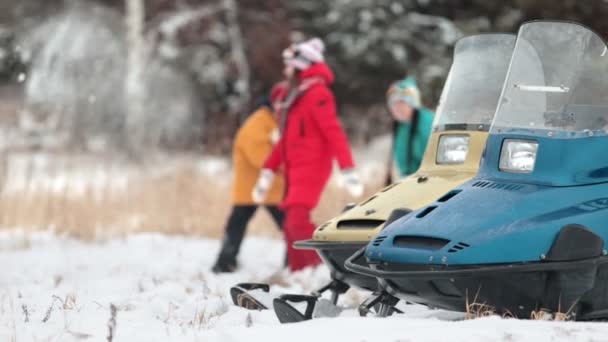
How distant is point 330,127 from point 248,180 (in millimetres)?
1444

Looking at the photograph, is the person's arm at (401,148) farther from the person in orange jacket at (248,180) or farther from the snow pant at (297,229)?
the snow pant at (297,229)

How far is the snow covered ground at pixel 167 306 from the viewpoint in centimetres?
412

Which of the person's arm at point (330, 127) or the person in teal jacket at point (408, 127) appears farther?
the person in teal jacket at point (408, 127)

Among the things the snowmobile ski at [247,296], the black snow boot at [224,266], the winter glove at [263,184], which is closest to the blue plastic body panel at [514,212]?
the snowmobile ski at [247,296]

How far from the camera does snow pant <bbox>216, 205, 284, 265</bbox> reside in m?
9.00

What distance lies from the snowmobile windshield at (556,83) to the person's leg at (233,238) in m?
4.37

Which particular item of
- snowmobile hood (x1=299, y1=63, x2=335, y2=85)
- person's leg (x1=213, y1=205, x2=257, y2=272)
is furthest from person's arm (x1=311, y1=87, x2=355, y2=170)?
person's leg (x1=213, y1=205, x2=257, y2=272)

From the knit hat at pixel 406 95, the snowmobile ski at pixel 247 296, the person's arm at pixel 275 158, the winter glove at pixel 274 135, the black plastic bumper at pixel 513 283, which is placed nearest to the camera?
the black plastic bumper at pixel 513 283

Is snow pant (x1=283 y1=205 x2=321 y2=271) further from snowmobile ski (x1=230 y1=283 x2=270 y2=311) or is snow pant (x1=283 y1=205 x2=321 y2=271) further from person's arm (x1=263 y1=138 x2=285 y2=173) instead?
snowmobile ski (x1=230 y1=283 x2=270 y2=311)

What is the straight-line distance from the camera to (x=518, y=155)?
4820 millimetres

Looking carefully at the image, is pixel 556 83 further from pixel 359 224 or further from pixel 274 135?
pixel 274 135

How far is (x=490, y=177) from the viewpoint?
4.86m

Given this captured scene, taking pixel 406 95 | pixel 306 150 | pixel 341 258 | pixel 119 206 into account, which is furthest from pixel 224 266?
pixel 119 206

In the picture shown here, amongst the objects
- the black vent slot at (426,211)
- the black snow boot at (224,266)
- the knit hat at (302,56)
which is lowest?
the black snow boot at (224,266)
